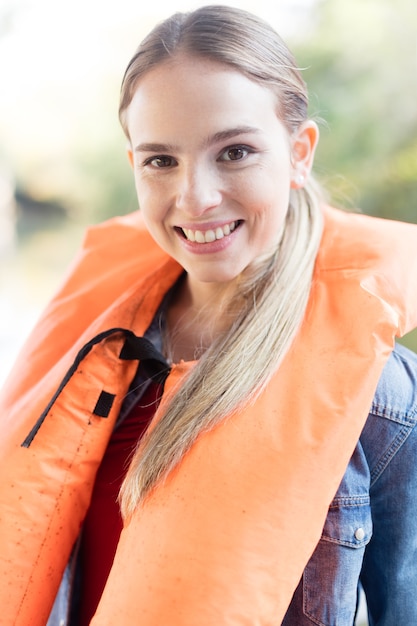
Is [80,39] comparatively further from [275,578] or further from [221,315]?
[275,578]

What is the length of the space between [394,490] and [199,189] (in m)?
0.48

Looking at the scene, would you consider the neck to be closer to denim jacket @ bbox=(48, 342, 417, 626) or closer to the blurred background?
denim jacket @ bbox=(48, 342, 417, 626)

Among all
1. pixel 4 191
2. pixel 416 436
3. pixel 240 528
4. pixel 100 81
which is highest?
pixel 100 81

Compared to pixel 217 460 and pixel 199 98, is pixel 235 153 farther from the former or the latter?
→ pixel 217 460

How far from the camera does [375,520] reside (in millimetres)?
962

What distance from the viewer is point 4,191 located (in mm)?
2361

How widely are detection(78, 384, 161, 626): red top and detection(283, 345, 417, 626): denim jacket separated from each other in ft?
0.95

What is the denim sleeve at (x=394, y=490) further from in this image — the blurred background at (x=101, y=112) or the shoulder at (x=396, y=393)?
the blurred background at (x=101, y=112)

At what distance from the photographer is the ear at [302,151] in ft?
3.33

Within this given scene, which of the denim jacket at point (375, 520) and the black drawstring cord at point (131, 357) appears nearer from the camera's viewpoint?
the denim jacket at point (375, 520)

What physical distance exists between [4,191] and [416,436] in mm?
1842

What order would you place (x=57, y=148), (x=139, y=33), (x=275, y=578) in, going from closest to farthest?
(x=275, y=578) → (x=139, y=33) → (x=57, y=148)

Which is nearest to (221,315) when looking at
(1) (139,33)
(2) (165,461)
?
(2) (165,461)

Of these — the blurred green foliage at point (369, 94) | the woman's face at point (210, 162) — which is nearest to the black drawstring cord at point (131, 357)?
the woman's face at point (210, 162)
